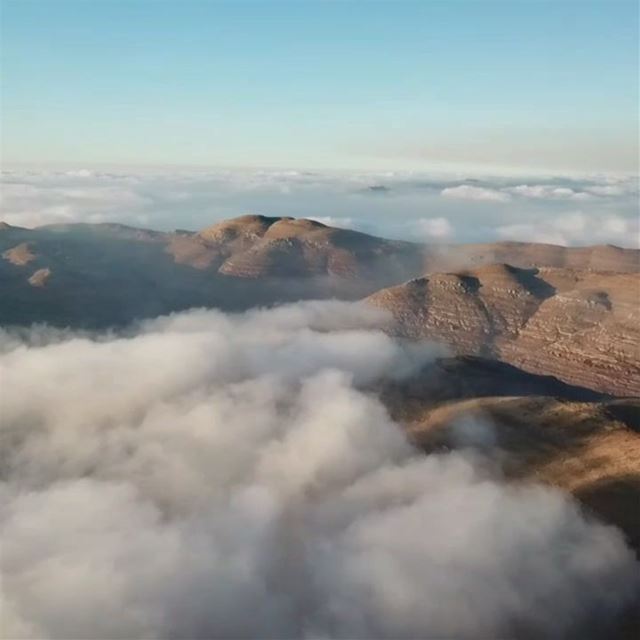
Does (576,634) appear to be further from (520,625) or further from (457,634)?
(457,634)

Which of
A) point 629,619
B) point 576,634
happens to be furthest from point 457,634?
point 629,619

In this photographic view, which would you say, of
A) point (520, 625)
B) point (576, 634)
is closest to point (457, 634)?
point (520, 625)

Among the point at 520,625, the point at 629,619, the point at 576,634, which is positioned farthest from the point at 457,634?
the point at 629,619

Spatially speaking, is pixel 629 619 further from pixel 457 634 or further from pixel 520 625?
pixel 457 634

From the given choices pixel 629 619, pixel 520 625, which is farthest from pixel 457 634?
pixel 629 619

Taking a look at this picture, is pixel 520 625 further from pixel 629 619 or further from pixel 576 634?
pixel 629 619
